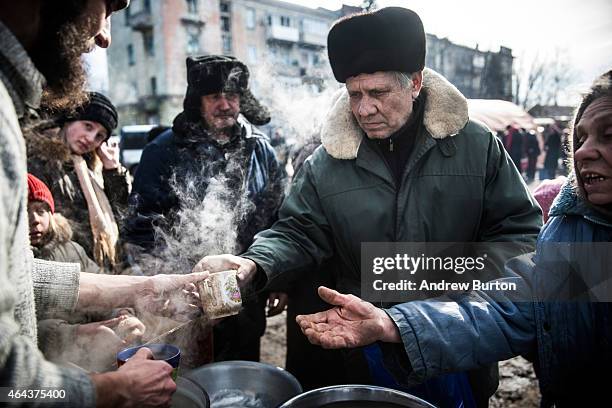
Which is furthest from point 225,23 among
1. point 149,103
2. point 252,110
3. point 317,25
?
point 252,110

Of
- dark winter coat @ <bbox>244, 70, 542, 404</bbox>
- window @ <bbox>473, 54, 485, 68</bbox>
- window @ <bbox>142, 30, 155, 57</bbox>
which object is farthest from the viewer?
window @ <bbox>142, 30, 155, 57</bbox>

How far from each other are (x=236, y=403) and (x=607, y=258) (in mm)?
1893

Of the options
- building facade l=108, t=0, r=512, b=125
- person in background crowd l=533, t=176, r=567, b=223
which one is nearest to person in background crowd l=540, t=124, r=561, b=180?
person in background crowd l=533, t=176, r=567, b=223

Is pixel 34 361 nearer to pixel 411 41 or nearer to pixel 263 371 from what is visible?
pixel 263 371

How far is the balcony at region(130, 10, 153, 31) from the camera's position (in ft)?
93.6

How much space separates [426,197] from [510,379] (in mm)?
2907

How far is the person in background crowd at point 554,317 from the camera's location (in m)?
1.76

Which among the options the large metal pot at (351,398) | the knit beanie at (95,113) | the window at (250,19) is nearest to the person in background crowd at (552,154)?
the knit beanie at (95,113)

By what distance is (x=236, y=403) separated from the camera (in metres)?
2.17

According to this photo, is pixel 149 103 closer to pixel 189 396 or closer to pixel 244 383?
pixel 244 383

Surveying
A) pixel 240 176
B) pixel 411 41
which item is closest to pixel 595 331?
pixel 411 41

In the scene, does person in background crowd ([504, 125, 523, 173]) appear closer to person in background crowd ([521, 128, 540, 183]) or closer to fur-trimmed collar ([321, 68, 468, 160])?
person in background crowd ([521, 128, 540, 183])

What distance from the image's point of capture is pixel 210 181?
3.78 meters

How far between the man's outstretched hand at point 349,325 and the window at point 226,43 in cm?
2940
